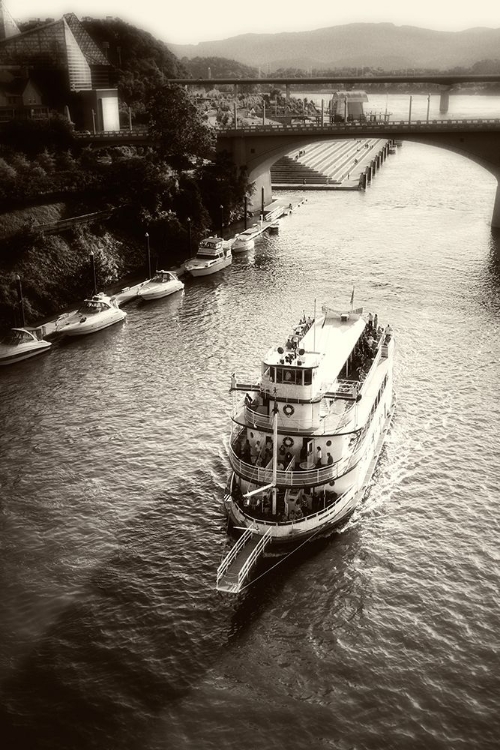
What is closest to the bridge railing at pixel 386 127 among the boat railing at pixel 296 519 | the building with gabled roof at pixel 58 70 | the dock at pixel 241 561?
the building with gabled roof at pixel 58 70

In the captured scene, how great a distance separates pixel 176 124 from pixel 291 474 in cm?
8363

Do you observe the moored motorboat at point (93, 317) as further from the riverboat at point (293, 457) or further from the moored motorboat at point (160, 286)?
the riverboat at point (293, 457)

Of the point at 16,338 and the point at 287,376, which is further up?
the point at 287,376

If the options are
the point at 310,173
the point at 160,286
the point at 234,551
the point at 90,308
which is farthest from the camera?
the point at 310,173

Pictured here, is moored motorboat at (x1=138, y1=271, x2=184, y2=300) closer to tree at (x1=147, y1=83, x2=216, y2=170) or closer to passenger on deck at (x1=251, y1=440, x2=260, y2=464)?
tree at (x1=147, y1=83, x2=216, y2=170)

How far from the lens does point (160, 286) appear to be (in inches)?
3474

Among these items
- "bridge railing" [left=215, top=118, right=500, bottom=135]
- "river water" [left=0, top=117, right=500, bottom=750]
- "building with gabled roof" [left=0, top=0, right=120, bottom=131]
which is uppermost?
"building with gabled roof" [left=0, top=0, right=120, bottom=131]

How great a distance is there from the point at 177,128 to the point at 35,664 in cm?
9317

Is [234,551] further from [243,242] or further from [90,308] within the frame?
[243,242]

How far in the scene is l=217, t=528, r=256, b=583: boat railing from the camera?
40253 mm

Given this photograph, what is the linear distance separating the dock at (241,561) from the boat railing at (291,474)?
9.51 feet

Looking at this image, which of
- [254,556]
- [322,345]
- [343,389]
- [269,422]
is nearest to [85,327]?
[322,345]

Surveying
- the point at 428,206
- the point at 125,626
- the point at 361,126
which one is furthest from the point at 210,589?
the point at 428,206

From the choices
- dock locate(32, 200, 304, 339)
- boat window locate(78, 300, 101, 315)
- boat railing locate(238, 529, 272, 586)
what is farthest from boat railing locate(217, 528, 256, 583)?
boat window locate(78, 300, 101, 315)
